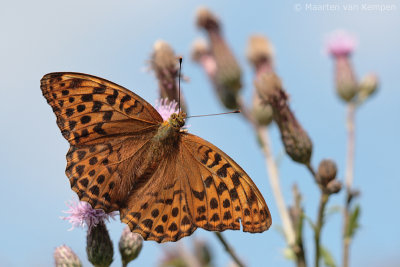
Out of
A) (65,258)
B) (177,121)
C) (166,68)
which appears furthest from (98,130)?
(166,68)

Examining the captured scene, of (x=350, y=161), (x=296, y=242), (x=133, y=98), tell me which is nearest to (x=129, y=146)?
(x=133, y=98)

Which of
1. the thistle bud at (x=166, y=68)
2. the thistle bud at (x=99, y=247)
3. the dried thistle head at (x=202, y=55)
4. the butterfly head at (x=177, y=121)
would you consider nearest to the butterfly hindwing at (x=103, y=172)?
the butterfly head at (x=177, y=121)

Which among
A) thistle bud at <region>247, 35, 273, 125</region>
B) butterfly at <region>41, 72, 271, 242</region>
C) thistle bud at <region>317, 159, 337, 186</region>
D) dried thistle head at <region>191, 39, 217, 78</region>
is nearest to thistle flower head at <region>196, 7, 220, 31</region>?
thistle bud at <region>247, 35, 273, 125</region>

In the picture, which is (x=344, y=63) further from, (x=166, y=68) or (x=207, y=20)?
(x=166, y=68)

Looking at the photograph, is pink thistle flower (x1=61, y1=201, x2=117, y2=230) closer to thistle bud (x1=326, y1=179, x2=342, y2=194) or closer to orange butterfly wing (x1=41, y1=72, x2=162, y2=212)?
orange butterfly wing (x1=41, y1=72, x2=162, y2=212)

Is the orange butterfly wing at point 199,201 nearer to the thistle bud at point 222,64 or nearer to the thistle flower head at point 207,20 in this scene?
the thistle bud at point 222,64
